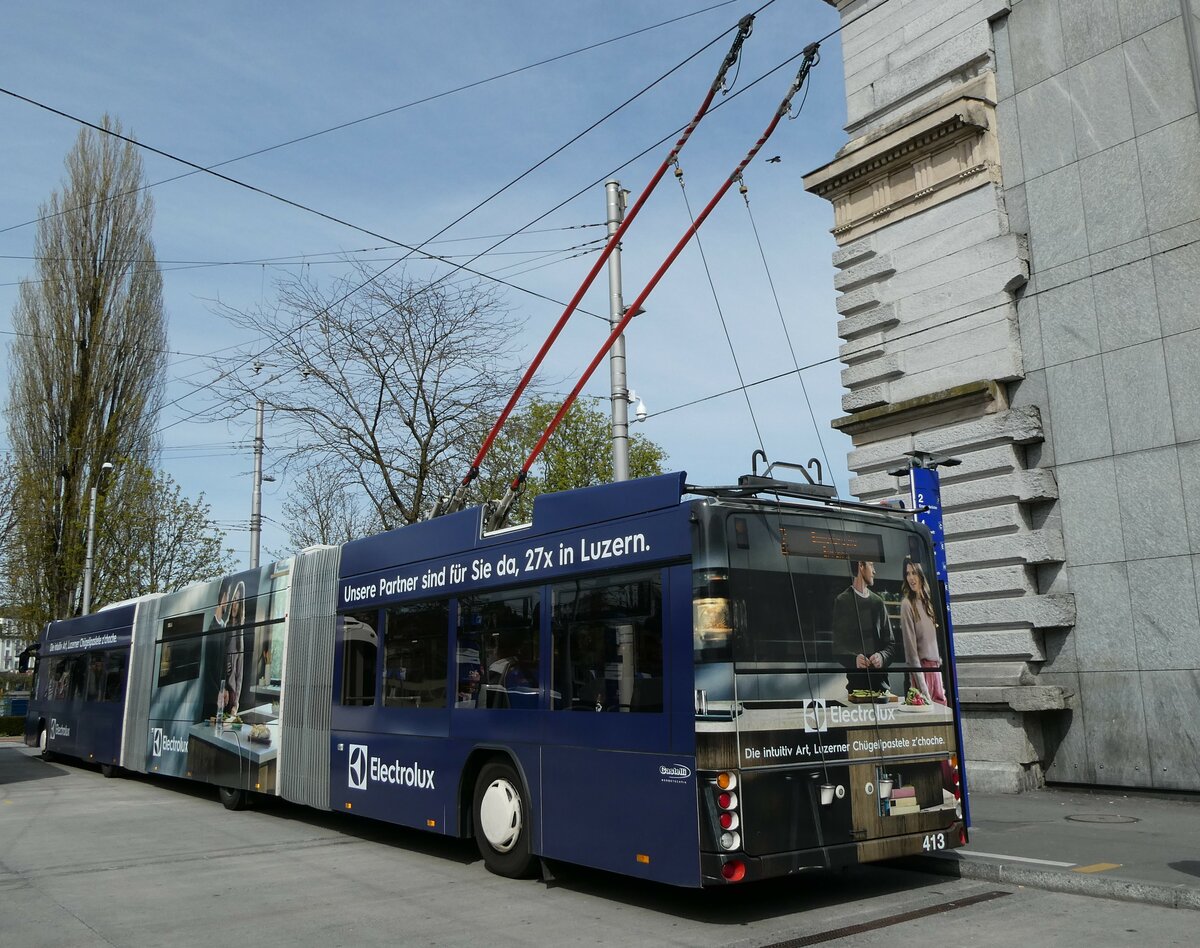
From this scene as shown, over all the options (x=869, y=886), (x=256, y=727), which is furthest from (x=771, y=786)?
(x=256, y=727)

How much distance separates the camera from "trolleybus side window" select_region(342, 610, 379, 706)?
1133 cm

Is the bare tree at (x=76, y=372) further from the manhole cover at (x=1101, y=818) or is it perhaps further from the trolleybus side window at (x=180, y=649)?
the manhole cover at (x=1101, y=818)

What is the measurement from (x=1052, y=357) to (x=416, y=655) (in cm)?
825

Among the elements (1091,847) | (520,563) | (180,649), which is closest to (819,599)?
(520,563)

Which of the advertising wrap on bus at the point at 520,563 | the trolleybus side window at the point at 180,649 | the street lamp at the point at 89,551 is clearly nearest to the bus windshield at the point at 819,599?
the advertising wrap on bus at the point at 520,563

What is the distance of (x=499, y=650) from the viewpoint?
9.24 meters

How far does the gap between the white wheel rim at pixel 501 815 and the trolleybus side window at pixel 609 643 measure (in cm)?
114

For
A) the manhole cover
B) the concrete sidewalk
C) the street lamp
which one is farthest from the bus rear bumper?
the street lamp

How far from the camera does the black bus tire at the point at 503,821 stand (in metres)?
8.80

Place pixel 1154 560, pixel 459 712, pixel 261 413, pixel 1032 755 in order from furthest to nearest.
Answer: pixel 261 413 → pixel 1032 755 → pixel 1154 560 → pixel 459 712

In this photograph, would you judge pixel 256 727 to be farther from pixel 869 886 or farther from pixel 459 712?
pixel 869 886

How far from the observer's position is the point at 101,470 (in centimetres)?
3891

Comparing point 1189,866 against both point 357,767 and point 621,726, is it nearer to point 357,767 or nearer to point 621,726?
point 621,726

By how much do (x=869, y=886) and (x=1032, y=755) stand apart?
518 cm
